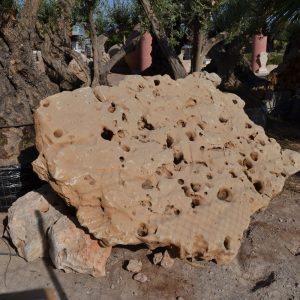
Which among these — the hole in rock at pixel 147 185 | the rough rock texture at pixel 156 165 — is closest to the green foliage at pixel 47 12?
the rough rock texture at pixel 156 165

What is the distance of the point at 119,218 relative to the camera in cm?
410

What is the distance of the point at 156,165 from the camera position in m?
4.44

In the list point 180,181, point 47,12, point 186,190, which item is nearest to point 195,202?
point 186,190

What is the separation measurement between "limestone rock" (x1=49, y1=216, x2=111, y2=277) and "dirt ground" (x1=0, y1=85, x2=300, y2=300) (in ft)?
0.33

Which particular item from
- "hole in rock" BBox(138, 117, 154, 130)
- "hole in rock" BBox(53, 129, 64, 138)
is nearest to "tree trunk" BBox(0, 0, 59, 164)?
"hole in rock" BBox(53, 129, 64, 138)

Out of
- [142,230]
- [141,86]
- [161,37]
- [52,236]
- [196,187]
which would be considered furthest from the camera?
[161,37]

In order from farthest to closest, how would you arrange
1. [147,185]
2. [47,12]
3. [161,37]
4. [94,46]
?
1. [47,12]
2. [94,46]
3. [161,37]
4. [147,185]

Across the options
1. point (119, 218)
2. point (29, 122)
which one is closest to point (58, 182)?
point (119, 218)

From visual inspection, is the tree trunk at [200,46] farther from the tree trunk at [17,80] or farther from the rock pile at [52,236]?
the rock pile at [52,236]

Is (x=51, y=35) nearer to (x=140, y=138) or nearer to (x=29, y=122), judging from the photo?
(x=29, y=122)

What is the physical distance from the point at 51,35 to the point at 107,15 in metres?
2.35

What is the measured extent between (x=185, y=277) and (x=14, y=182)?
8.43 feet

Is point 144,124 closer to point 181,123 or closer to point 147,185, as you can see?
point 181,123

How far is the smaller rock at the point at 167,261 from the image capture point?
438cm
